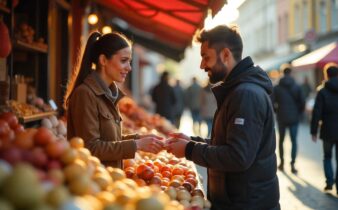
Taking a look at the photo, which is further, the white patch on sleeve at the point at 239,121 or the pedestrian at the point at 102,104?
the pedestrian at the point at 102,104

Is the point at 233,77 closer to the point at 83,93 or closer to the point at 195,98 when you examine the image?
the point at 83,93

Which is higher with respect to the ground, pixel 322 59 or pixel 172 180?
pixel 322 59

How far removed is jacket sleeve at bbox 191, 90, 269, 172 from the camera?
329 cm

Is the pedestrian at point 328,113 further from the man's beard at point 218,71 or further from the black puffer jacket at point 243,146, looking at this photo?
the man's beard at point 218,71

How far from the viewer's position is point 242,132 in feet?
10.8

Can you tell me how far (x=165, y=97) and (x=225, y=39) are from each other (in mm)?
11828

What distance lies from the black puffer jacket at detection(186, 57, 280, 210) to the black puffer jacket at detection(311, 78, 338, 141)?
5.17m

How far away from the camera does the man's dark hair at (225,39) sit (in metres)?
3.49

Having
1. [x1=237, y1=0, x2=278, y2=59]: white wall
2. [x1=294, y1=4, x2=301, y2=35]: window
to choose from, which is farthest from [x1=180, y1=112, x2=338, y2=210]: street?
[x1=237, y1=0, x2=278, y2=59]: white wall

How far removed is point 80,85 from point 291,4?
37.0 m

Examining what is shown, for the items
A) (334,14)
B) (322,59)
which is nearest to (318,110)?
(322,59)

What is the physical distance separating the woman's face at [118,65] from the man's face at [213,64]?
616mm

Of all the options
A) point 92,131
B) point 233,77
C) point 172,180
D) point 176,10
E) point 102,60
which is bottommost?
point 172,180

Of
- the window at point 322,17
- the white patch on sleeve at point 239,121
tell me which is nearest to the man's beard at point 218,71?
the white patch on sleeve at point 239,121
